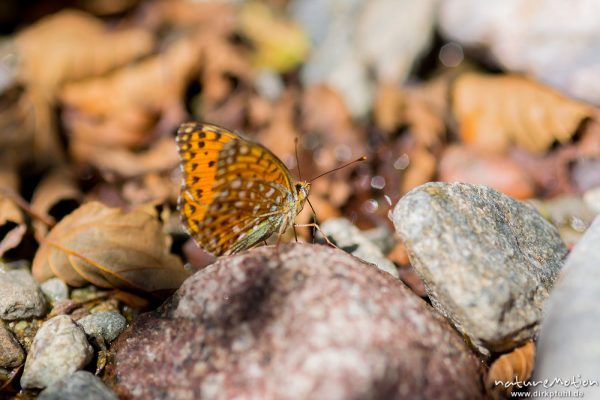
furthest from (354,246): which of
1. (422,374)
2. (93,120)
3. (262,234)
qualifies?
(93,120)

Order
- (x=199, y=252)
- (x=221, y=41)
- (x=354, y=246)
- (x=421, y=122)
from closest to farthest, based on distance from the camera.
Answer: (x=354, y=246) → (x=199, y=252) → (x=421, y=122) → (x=221, y=41)

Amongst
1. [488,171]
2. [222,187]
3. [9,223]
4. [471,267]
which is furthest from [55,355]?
[488,171]

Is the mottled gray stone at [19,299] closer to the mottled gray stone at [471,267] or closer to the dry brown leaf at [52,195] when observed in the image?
the dry brown leaf at [52,195]

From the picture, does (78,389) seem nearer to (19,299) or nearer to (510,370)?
(19,299)

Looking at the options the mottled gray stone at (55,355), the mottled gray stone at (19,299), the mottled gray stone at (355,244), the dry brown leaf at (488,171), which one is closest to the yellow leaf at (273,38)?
the dry brown leaf at (488,171)

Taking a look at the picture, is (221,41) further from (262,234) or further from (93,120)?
(262,234)
